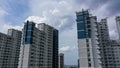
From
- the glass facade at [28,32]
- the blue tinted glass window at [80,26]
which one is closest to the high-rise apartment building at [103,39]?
the blue tinted glass window at [80,26]

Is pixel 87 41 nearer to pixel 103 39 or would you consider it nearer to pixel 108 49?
pixel 103 39

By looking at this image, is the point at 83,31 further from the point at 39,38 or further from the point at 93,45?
the point at 39,38

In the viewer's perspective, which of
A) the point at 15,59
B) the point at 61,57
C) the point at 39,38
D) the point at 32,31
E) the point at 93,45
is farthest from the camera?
the point at 61,57

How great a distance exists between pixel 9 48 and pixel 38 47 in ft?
76.9

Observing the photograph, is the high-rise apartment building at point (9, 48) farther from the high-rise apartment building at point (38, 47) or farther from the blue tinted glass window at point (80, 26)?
the blue tinted glass window at point (80, 26)

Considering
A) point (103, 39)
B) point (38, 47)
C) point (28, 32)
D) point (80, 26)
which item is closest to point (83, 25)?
point (80, 26)

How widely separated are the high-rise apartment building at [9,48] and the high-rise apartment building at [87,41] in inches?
1863

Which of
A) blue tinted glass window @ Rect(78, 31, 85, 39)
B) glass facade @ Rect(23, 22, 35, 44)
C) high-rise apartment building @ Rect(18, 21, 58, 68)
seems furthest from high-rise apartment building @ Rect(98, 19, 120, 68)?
glass facade @ Rect(23, 22, 35, 44)

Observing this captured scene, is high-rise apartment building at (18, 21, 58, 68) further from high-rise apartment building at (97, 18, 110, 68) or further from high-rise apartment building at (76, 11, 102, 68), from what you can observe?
high-rise apartment building at (97, 18, 110, 68)

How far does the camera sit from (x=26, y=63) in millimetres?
51219

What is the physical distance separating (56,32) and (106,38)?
3269cm

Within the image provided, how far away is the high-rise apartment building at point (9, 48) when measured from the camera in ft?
221

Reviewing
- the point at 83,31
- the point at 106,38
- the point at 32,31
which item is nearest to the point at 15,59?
the point at 32,31

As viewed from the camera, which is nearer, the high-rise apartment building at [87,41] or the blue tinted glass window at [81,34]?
the high-rise apartment building at [87,41]
